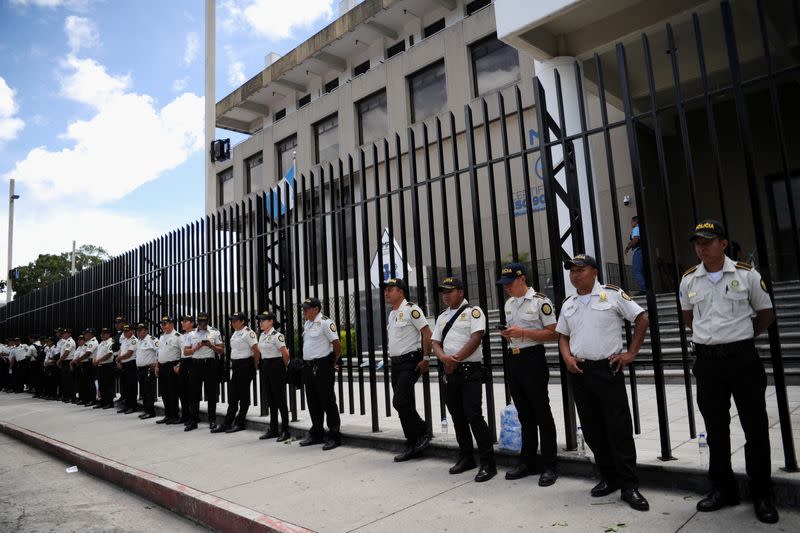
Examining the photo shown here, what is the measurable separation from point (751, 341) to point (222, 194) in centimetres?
3323

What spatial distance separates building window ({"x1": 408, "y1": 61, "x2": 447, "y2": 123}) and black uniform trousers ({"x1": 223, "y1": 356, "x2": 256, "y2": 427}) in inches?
607

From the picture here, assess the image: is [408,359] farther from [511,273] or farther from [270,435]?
[270,435]

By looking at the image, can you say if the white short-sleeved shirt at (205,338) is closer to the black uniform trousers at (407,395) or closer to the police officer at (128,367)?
the police officer at (128,367)

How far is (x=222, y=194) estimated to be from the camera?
33.6 metres

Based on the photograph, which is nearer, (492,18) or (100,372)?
(100,372)

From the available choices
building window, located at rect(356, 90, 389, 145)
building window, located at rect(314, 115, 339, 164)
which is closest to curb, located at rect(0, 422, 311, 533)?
building window, located at rect(356, 90, 389, 145)

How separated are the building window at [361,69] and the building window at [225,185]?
10.6m

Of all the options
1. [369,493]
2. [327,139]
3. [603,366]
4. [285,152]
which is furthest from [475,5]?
[369,493]

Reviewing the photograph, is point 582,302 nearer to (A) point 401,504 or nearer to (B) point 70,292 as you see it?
(A) point 401,504

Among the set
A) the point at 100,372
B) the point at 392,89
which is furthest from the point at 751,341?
the point at 392,89

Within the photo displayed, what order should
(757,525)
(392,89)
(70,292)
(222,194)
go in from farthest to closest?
(222,194), (392,89), (70,292), (757,525)

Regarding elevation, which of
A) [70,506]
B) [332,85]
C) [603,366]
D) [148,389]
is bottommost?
[70,506]

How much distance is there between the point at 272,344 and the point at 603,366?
15.7 ft

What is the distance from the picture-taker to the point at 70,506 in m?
5.29
